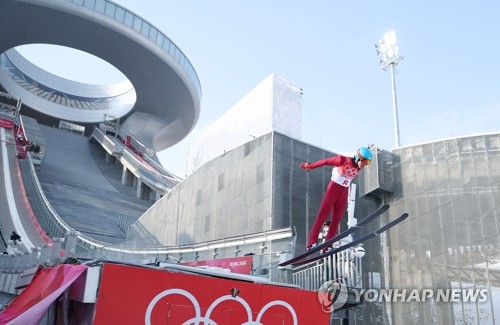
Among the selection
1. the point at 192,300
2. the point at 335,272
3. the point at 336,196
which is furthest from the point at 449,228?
the point at 192,300

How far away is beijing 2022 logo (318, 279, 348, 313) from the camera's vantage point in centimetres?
675

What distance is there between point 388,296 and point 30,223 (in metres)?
17.5

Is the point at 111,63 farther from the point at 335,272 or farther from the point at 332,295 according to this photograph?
the point at 332,295

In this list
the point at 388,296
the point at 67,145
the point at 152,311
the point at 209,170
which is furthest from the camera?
the point at 67,145

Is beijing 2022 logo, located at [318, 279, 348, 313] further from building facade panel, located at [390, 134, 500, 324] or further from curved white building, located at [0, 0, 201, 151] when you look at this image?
curved white building, located at [0, 0, 201, 151]

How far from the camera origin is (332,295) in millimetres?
7551

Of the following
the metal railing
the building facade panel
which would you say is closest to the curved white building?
the building facade panel

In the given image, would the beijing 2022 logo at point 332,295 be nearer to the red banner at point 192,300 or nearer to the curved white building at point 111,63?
the red banner at point 192,300

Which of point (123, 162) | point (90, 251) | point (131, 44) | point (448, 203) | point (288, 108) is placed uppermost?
point (131, 44)

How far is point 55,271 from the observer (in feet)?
19.4

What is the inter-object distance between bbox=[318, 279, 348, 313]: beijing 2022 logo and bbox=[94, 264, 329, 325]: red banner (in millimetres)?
250

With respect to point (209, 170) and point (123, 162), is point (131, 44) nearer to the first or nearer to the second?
point (123, 162)

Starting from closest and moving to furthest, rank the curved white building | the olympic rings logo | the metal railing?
the olympic rings logo, the metal railing, the curved white building

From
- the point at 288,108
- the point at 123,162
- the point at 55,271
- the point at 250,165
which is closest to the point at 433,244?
the point at 250,165
